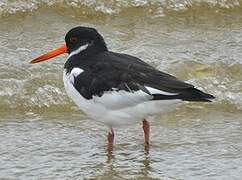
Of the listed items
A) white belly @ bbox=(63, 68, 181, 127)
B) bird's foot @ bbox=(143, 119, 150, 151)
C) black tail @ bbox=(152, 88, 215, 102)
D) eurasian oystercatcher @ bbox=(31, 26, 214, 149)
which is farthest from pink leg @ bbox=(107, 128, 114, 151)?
black tail @ bbox=(152, 88, 215, 102)

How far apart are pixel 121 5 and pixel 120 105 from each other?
4.67 meters

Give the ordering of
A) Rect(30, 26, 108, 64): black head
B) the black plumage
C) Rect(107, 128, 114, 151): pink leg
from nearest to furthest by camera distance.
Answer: the black plumage
Rect(107, 128, 114, 151): pink leg
Rect(30, 26, 108, 64): black head

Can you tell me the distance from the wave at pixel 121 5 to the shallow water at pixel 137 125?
0.01 m

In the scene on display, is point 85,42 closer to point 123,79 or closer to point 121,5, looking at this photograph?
point 123,79

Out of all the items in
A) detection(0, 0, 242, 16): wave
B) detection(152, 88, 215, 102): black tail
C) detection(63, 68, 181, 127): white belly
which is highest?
detection(0, 0, 242, 16): wave

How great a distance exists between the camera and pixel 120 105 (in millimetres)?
6020

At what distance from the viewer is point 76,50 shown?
21.8ft

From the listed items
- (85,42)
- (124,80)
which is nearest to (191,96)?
(124,80)

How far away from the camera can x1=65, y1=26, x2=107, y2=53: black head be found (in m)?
6.59

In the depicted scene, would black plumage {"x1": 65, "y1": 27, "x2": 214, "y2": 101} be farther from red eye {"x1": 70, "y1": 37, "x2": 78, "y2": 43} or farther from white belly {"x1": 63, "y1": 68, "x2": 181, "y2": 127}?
red eye {"x1": 70, "y1": 37, "x2": 78, "y2": 43}

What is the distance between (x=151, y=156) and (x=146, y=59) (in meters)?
2.49

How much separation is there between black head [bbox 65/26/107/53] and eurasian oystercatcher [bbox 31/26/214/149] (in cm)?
26

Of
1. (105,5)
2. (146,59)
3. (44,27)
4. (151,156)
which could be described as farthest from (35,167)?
(105,5)

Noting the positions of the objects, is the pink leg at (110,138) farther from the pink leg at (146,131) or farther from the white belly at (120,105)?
the pink leg at (146,131)
